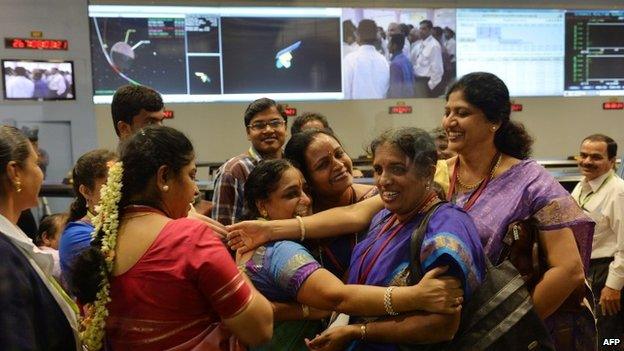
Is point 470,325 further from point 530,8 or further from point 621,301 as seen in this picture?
point 530,8

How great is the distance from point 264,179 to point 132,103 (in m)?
0.76

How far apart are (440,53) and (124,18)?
9.18 ft

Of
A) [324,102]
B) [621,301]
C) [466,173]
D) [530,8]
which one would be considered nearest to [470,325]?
[466,173]

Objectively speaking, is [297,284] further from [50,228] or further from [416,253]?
[50,228]

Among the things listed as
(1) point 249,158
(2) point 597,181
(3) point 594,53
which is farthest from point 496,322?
(3) point 594,53

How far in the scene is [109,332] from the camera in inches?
54.9

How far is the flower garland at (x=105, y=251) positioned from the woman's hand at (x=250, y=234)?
1.45ft

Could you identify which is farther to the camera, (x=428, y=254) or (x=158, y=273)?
(x=428, y=254)

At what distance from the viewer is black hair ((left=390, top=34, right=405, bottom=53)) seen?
17.5 feet

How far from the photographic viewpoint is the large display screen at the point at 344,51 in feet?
16.2

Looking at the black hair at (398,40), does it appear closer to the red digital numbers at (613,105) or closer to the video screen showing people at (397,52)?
the video screen showing people at (397,52)

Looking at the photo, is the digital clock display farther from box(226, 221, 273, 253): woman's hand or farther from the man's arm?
box(226, 221, 273, 253): woman's hand

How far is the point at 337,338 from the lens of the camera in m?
1.59

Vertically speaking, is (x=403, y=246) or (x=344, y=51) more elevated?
(x=344, y=51)
